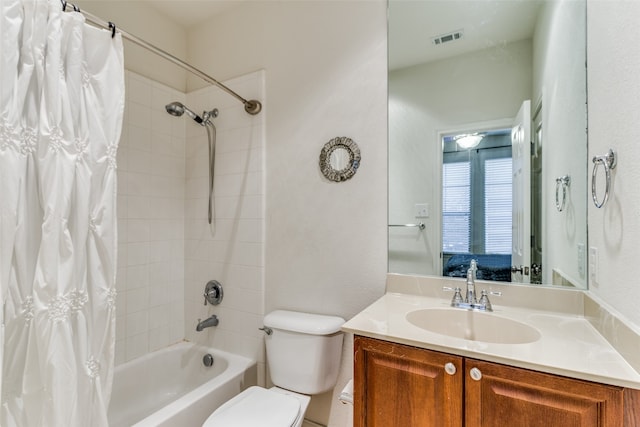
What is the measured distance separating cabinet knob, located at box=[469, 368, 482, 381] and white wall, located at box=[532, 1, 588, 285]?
65 cm

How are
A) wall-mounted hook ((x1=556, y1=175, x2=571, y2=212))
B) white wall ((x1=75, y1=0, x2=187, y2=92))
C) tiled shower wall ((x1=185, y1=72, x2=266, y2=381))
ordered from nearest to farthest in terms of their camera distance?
wall-mounted hook ((x1=556, y1=175, x2=571, y2=212))
white wall ((x1=75, y1=0, x2=187, y2=92))
tiled shower wall ((x1=185, y1=72, x2=266, y2=381))

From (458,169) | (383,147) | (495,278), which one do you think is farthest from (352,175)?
(495,278)

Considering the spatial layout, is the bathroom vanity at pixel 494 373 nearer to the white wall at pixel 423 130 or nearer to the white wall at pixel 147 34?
the white wall at pixel 423 130

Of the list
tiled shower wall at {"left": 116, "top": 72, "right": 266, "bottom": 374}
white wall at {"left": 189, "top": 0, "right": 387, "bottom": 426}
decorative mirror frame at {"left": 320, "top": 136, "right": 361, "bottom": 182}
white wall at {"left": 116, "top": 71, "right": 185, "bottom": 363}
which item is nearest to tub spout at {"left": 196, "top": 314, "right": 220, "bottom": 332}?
tiled shower wall at {"left": 116, "top": 72, "right": 266, "bottom": 374}

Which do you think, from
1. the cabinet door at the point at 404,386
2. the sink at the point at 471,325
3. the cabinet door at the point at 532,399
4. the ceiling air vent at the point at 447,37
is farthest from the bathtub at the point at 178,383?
the ceiling air vent at the point at 447,37

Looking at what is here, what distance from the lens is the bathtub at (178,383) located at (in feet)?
5.03

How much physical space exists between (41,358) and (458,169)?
69.6 inches

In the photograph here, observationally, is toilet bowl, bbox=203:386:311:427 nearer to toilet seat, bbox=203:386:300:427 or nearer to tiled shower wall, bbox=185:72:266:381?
toilet seat, bbox=203:386:300:427

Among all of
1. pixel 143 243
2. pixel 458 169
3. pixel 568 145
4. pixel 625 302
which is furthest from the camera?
pixel 143 243

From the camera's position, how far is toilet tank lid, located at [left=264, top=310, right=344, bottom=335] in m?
1.54

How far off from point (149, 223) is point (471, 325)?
195 cm

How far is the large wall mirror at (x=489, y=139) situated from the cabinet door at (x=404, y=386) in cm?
58

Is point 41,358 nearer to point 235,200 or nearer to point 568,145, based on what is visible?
point 235,200

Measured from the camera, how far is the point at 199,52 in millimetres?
Result: 2277
